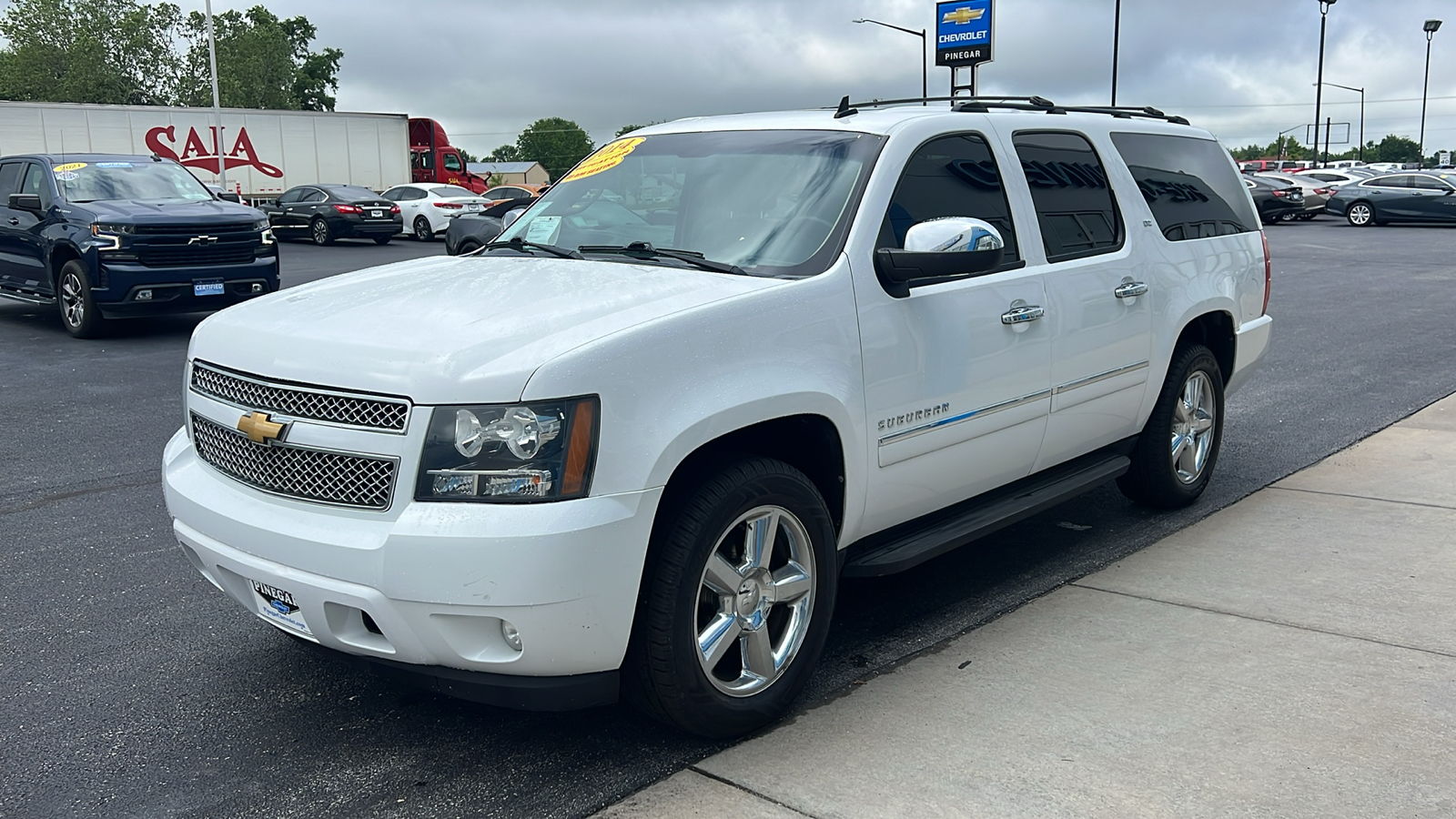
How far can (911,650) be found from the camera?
13.7 feet

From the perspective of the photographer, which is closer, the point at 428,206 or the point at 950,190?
the point at 950,190

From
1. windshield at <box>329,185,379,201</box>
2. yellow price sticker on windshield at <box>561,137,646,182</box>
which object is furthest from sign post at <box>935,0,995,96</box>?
yellow price sticker on windshield at <box>561,137,646,182</box>

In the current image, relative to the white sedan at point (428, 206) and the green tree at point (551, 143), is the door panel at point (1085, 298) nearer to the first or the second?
the white sedan at point (428, 206)

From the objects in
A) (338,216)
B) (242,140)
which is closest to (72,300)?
(338,216)

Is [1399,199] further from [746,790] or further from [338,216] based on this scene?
[746,790]

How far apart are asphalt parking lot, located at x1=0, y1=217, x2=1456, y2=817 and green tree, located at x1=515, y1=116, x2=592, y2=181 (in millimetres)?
155843

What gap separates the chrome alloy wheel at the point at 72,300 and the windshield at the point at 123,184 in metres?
0.83

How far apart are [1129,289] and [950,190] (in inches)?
44.4

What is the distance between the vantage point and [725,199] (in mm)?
4176

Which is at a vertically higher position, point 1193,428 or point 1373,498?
point 1193,428

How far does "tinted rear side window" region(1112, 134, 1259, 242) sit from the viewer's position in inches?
214

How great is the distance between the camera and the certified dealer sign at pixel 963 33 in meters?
39.0

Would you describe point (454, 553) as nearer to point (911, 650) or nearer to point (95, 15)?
point (911, 650)

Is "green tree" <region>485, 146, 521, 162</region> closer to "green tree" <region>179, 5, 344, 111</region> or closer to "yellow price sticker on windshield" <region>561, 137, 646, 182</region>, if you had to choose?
"green tree" <region>179, 5, 344, 111</region>
